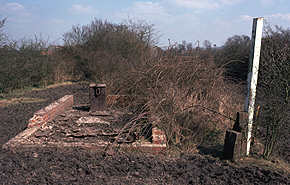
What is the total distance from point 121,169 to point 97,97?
390 cm

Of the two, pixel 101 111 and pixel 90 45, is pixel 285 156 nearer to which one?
pixel 101 111

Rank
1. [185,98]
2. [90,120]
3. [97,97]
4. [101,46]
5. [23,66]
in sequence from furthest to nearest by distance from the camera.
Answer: [101,46] → [23,66] → [97,97] → [90,120] → [185,98]

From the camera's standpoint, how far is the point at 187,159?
4344mm

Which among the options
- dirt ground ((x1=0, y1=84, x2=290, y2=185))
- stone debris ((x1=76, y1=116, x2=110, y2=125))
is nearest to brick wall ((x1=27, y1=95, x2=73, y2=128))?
stone debris ((x1=76, y1=116, x2=110, y2=125))

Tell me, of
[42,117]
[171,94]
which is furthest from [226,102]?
[42,117]

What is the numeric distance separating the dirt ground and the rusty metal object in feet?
9.83

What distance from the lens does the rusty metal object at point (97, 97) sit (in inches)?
291

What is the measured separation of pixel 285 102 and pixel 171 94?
2.26 m

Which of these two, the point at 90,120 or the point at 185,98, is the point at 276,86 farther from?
the point at 90,120

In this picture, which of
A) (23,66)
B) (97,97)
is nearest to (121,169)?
(97,97)

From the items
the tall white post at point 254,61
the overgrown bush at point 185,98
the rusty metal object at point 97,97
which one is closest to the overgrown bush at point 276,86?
the tall white post at point 254,61

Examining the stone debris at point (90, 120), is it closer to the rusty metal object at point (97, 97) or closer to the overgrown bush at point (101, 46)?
the rusty metal object at point (97, 97)

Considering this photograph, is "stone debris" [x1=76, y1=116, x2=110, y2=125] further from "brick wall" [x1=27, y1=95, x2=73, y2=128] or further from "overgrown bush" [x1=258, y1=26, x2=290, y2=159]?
"overgrown bush" [x1=258, y1=26, x2=290, y2=159]

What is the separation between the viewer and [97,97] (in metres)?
7.45
